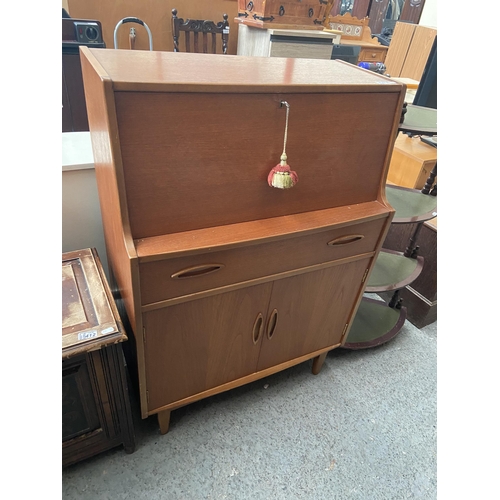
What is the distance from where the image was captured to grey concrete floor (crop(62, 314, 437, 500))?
45.2 inches

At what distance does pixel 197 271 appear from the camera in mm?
908

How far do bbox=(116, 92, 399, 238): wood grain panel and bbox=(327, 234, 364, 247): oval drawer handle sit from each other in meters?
0.11

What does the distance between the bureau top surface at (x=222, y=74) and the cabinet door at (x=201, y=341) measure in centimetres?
53

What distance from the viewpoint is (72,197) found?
4.14 feet

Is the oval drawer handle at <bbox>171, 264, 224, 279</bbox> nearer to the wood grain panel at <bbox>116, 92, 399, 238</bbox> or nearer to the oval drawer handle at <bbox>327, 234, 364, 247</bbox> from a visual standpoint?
the wood grain panel at <bbox>116, 92, 399, 238</bbox>

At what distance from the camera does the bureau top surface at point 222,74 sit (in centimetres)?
71

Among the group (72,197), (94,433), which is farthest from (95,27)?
(94,433)

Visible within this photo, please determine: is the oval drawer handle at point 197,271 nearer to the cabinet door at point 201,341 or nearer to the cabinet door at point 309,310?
the cabinet door at point 201,341

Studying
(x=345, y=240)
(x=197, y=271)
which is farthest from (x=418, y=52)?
(x=197, y=271)

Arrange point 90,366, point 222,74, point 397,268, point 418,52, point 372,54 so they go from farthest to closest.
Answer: point 372,54 < point 418,52 < point 397,268 < point 90,366 < point 222,74

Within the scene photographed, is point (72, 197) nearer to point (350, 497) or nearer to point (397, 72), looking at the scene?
point (350, 497)

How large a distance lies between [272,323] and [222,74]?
751 mm

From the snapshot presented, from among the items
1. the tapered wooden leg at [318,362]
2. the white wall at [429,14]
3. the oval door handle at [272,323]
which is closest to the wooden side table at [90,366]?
the oval door handle at [272,323]

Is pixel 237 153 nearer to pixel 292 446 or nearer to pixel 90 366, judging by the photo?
pixel 90 366
